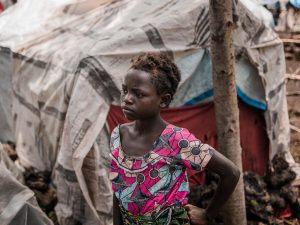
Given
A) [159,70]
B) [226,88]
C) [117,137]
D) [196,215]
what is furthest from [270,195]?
[159,70]

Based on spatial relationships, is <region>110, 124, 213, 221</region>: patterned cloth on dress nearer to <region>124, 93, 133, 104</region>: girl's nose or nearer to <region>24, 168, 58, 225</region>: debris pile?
<region>124, 93, 133, 104</region>: girl's nose

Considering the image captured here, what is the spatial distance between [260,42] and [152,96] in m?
2.85

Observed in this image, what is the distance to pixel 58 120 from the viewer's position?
13.6 ft

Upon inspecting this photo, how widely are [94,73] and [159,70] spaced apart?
183 centimetres

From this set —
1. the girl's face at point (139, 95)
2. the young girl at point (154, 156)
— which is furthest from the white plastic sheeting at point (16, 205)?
the girl's face at point (139, 95)

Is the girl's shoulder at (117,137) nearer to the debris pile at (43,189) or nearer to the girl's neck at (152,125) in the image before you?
the girl's neck at (152,125)

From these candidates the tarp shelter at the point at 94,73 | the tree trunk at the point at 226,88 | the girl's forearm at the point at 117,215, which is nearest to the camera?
the girl's forearm at the point at 117,215

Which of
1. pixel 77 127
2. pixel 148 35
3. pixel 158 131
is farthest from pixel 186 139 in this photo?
pixel 148 35

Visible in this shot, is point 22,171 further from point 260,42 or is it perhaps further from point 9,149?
point 260,42

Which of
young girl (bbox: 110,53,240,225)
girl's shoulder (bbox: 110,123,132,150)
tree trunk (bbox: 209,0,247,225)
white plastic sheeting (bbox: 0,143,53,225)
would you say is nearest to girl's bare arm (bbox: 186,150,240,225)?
young girl (bbox: 110,53,240,225)

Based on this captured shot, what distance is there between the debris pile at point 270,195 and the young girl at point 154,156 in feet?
6.90

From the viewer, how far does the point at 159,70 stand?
6.64 feet

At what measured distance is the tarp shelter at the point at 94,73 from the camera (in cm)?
380

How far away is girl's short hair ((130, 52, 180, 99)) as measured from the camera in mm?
2010
